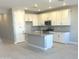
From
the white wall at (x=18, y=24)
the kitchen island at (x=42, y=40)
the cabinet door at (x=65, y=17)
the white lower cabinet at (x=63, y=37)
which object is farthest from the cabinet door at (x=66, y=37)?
the white wall at (x=18, y=24)

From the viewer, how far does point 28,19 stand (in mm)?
9688

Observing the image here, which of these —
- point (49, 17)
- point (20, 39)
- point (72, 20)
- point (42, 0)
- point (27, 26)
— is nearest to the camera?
point (42, 0)

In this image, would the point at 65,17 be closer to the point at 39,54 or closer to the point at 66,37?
the point at 66,37

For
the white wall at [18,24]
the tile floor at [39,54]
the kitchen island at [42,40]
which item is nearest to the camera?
the tile floor at [39,54]

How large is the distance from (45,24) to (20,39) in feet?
8.72

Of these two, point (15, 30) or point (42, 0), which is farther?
point (15, 30)

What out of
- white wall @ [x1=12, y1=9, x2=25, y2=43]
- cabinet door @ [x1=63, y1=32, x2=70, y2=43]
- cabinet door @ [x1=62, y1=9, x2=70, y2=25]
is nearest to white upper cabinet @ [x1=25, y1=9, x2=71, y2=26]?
cabinet door @ [x1=62, y1=9, x2=70, y2=25]

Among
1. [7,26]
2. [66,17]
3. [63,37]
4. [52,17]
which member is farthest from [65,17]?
[7,26]

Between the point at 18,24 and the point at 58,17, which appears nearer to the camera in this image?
the point at 18,24

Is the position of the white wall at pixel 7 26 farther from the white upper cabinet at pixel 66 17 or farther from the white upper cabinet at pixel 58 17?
the white upper cabinet at pixel 66 17

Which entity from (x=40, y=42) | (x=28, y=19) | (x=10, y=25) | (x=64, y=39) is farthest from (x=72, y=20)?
(x=10, y=25)

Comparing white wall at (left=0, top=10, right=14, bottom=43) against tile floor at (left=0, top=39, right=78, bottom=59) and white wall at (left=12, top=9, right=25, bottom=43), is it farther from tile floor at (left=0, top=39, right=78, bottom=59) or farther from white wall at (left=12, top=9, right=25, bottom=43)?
tile floor at (left=0, top=39, right=78, bottom=59)

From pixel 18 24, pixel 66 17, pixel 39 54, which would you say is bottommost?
pixel 39 54

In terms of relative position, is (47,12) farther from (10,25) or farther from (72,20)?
(10,25)
